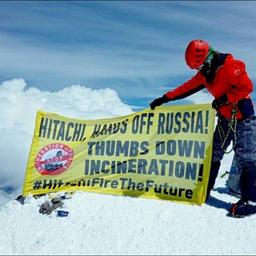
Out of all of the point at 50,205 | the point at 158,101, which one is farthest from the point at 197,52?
the point at 50,205

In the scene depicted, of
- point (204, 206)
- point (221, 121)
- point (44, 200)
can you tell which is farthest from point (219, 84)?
point (44, 200)

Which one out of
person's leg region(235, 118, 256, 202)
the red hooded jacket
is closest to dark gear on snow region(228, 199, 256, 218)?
person's leg region(235, 118, 256, 202)

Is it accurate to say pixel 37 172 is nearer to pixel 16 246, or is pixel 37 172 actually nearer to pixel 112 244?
pixel 16 246

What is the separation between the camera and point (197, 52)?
7984 mm

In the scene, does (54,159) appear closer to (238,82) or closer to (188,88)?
(188,88)

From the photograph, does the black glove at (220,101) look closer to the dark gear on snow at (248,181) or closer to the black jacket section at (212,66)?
the black jacket section at (212,66)

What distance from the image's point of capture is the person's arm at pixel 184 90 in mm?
8758

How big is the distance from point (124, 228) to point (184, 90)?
2810mm

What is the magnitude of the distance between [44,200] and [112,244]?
216cm

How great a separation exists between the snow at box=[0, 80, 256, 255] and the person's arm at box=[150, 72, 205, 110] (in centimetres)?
192

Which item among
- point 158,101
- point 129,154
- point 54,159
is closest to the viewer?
point 158,101

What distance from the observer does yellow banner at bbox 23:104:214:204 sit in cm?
891

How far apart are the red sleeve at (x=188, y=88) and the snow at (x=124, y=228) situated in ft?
6.46

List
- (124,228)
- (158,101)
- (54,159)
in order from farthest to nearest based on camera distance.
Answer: (54,159) → (158,101) → (124,228)
